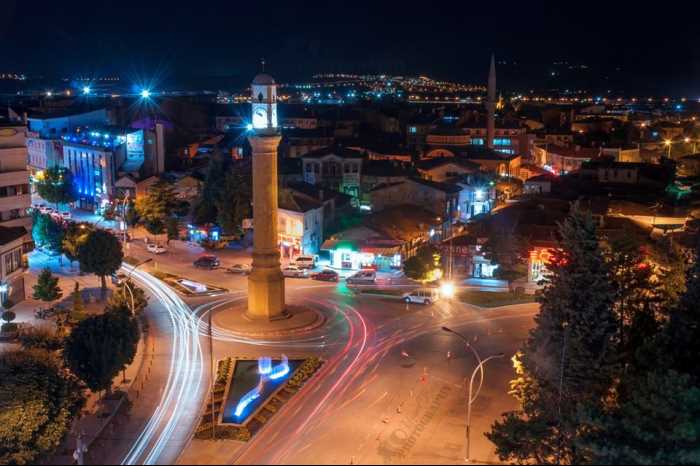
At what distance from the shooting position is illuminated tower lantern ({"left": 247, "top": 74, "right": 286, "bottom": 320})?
25.9m

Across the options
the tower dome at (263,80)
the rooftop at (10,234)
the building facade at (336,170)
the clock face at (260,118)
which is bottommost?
the rooftop at (10,234)

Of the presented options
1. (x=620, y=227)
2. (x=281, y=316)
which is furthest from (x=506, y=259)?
(x=281, y=316)

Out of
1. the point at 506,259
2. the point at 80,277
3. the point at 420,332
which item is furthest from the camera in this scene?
the point at 80,277

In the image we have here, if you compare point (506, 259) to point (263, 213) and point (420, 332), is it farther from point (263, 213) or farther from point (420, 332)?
point (263, 213)

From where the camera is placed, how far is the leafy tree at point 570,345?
1586cm

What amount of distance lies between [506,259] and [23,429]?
70.1 ft

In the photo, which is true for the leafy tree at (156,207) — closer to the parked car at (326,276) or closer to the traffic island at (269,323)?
the parked car at (326,276)

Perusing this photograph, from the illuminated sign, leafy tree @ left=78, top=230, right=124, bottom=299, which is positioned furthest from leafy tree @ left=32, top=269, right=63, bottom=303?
the illuminated sign

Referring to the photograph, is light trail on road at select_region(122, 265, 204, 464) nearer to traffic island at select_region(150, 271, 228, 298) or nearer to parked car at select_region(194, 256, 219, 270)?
traffic island at select_region(150, 271, 228, 298)

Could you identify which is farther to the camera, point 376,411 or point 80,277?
point 80,277

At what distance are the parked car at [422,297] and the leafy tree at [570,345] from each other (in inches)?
507

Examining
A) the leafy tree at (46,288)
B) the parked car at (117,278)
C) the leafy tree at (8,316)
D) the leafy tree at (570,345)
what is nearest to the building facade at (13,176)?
the parked car at (117,278)

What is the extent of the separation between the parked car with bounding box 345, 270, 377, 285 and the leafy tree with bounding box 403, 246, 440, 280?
1.56m

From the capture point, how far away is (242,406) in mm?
18844
